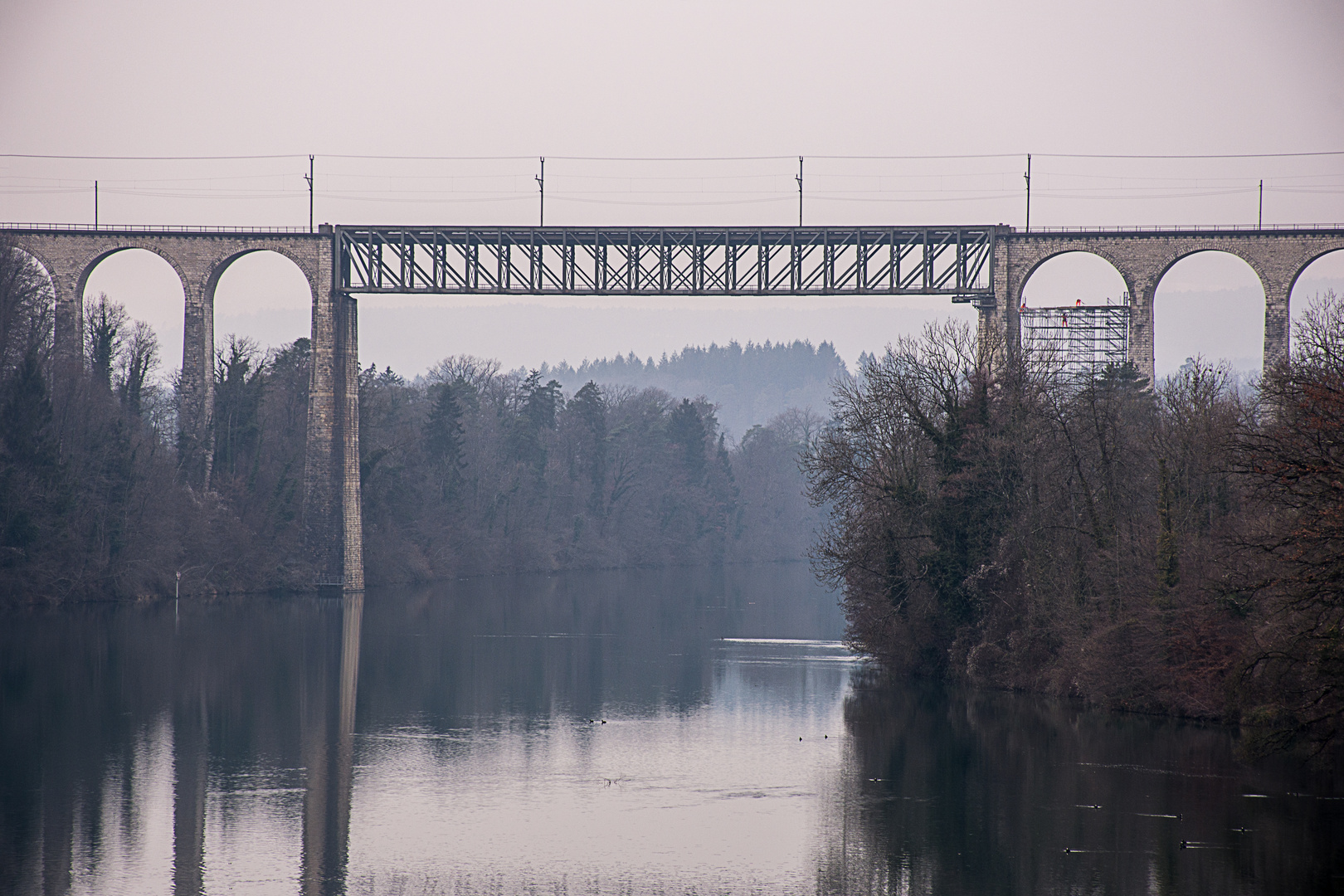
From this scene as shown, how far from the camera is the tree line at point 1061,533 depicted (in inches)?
1133

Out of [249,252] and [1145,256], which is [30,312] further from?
[1145,256]

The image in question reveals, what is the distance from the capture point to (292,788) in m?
24.2

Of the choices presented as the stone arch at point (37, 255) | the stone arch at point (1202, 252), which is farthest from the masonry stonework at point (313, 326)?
the stone arch at point (1202, 252)

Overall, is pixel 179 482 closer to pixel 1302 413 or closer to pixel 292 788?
pixel 292 788

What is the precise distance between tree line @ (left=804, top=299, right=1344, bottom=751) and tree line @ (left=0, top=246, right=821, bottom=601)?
33.4m

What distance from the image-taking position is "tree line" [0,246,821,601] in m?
57.1

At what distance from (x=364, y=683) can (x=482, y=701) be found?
14.9 feet

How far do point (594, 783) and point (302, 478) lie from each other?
178 feet

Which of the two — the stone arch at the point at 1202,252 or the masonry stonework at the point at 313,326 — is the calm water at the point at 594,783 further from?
the stone arch at the point at 1202,252

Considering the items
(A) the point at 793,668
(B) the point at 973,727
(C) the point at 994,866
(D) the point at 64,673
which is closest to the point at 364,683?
(D) the point at 64,673

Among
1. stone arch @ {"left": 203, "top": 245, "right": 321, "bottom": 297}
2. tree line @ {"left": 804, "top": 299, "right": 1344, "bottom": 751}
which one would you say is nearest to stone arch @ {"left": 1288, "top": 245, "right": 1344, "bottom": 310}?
tree line @ {"left": 804, "top": 299, "right": 1344, "bottom": 751}

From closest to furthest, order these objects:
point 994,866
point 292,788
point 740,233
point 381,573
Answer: point 994,866 → point 292,788 → point 740,233 → point 381,573

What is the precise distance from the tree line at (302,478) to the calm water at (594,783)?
550 inches

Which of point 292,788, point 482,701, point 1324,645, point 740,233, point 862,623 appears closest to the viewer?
point 1324,645
